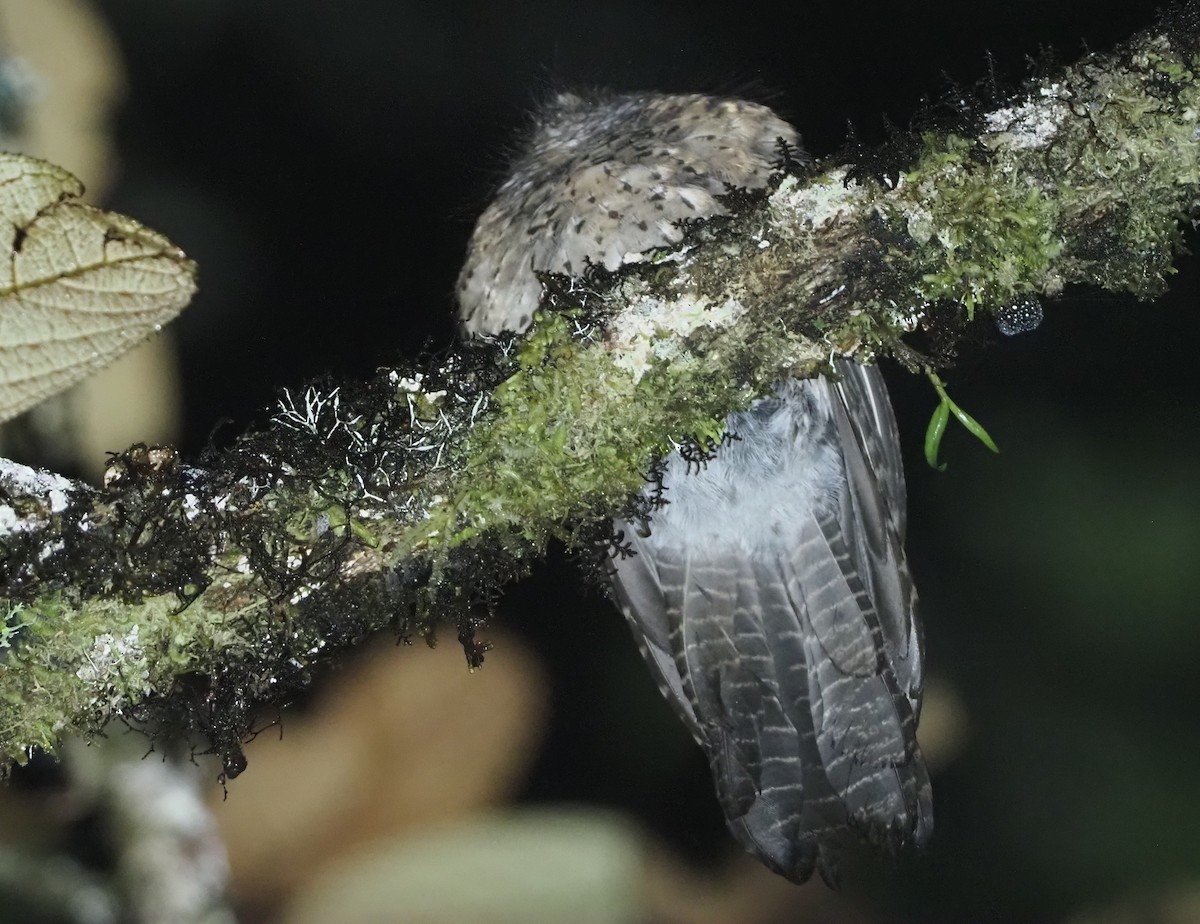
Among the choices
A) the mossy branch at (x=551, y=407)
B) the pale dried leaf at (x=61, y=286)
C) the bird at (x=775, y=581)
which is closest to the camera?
the pale dried leaf at (x=61, y=286)

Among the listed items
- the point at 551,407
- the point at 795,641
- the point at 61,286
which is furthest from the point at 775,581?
the point at 61,286

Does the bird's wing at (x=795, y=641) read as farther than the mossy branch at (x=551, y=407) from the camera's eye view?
Yes

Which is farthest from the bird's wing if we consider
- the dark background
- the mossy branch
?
the mossy branch

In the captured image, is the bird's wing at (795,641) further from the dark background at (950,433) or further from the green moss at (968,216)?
the green moss at (968,216)

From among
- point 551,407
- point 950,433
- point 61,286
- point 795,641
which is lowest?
point 795,641

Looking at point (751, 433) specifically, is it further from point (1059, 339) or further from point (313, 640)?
point (313, 640)

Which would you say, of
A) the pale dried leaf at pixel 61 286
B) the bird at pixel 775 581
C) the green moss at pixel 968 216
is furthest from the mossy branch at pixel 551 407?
the bird at pixel 775 581

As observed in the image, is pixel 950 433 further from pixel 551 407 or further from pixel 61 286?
pixel 61 286
